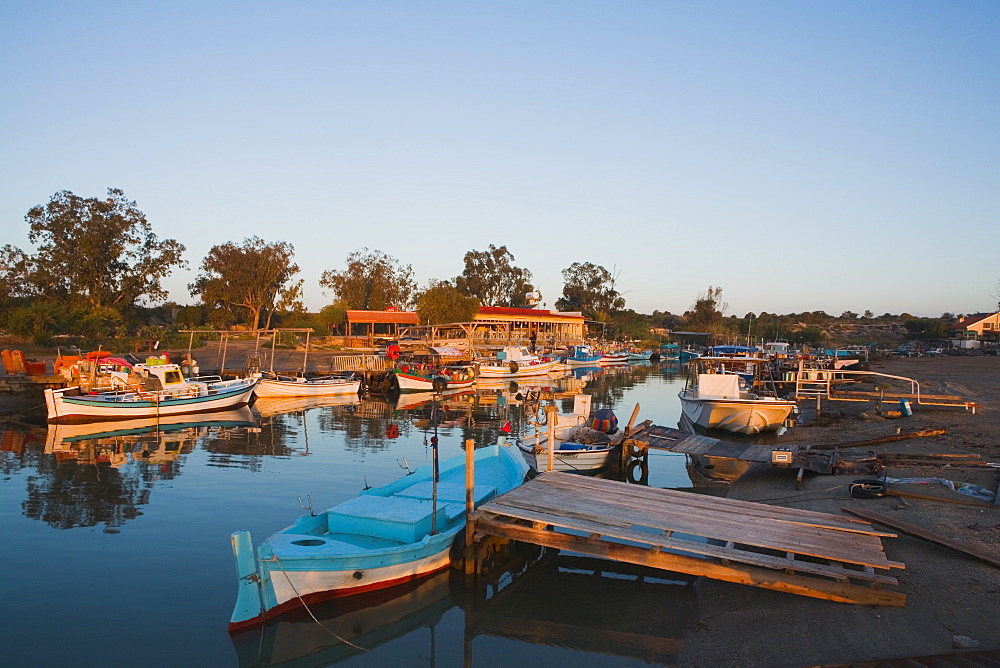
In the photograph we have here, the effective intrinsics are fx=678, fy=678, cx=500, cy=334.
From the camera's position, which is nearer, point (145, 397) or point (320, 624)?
point (320, 624)

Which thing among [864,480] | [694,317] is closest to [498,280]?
[694,317]

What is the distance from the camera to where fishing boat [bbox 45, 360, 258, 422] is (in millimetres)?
26703

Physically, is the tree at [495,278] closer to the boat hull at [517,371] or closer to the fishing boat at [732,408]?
the boat hull at [517,371]

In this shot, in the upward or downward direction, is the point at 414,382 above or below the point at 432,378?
below

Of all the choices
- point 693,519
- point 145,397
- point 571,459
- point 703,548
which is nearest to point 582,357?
point 145,397

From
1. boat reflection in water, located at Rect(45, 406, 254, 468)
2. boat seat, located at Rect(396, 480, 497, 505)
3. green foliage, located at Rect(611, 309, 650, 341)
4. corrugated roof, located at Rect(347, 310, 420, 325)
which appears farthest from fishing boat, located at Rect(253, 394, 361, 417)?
green foliage, located at Rect(611, 309, 650, 341)

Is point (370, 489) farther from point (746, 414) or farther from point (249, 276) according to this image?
point (249, 276)

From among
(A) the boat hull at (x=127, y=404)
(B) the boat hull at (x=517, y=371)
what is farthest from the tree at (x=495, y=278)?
(A) the boat hull at (x=127, y=404)

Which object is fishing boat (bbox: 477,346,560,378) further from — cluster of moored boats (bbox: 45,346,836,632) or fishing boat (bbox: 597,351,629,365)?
fishing boat (bbox: 597,351,629,365)

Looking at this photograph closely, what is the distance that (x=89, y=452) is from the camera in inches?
834

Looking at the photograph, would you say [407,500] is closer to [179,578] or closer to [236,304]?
[179,578]

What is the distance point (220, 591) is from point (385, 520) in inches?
105

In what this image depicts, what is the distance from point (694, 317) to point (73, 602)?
4294 inches

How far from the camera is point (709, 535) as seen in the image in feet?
30.3
